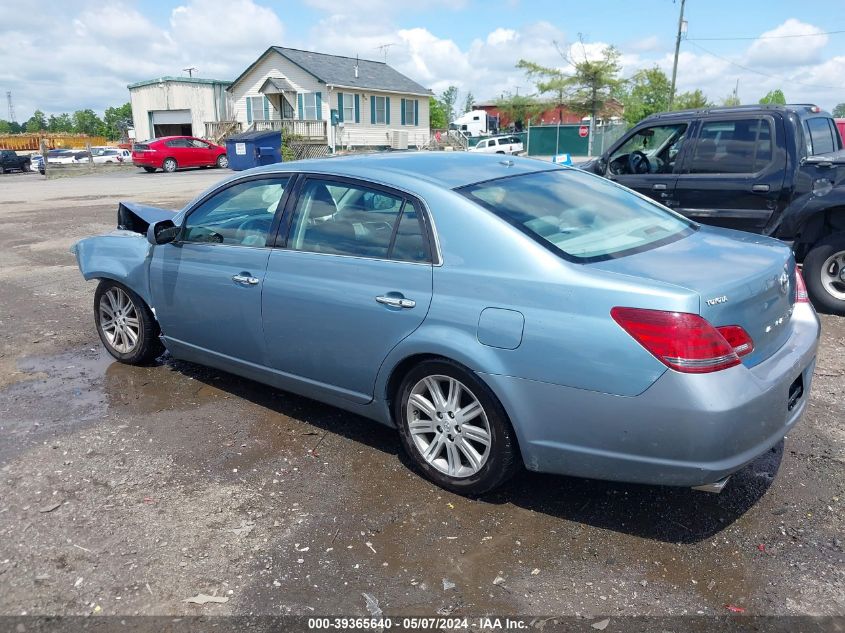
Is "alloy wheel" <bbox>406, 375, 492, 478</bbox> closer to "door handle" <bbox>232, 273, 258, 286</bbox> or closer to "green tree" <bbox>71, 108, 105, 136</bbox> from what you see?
"door handle" <bbox>232, 273, 258, 286</bbox>

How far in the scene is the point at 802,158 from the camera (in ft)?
22.6

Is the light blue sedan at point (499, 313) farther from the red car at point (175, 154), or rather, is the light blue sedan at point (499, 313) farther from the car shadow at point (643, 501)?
the red car at point (175, 154)

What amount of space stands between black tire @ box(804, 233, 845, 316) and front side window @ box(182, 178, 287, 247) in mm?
5062

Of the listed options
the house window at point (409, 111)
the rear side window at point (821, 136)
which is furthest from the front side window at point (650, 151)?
the house window at point (409, 111)

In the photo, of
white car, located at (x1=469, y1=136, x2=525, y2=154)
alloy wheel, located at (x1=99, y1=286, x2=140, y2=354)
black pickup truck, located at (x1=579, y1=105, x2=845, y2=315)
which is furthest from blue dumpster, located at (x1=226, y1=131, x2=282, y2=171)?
white car, located at (x1=469, y1=136, x2=525, y2=154)

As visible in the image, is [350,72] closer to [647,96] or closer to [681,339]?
[647,96]

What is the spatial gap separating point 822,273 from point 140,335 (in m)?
6.01

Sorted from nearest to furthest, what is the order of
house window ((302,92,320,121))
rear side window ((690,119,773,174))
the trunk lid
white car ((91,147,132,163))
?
the trunk lid → rear side window ((690,119,773,174)) → house window ((302,92,320,121)) → white car ((91,147,132,163))

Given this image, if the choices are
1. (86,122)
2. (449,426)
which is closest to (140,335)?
(449,426)

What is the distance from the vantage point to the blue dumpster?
20.3 m

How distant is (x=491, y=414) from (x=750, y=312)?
1202 mm

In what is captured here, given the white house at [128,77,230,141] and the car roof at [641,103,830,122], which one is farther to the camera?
the white house at [128,77,230,141]

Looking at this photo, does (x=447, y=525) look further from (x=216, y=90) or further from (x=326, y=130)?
(x=216, y=90)

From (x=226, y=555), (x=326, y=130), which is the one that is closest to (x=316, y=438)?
(x=226, y=555)
